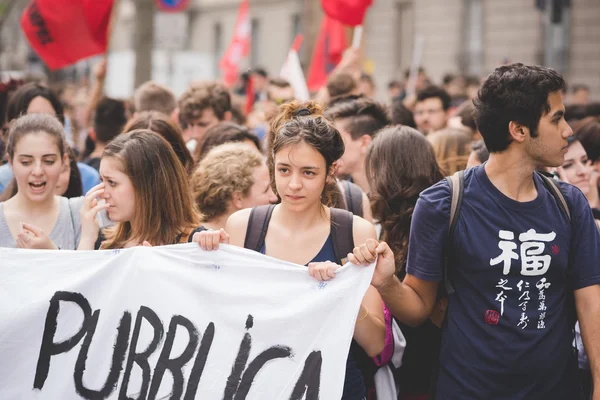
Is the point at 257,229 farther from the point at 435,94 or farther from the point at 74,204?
the point at 435,94

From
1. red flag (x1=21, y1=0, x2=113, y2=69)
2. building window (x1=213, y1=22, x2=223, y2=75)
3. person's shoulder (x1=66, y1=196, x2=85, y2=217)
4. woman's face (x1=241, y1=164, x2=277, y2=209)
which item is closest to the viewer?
person's shoulder (x1=66, y1=196, x2=85, y2=217)

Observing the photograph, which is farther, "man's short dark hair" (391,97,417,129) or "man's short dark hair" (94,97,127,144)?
"man's short dark hair" (94,97,127,144)

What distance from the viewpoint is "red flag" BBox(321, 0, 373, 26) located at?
36.4ft

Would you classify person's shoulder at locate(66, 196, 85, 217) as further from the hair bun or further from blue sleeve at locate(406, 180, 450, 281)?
blue sleeve at locate(406, 180, 450, 281)

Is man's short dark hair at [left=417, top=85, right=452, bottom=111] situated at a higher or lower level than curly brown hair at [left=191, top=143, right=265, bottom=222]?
higher

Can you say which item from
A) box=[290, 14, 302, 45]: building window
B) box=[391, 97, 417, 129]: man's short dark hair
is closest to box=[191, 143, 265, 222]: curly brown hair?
box=[391, 97, 417, 129]: man's short dark hair

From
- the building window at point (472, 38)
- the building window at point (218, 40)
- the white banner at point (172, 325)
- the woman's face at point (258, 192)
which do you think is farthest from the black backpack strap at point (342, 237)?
the building window at point (218, 40)

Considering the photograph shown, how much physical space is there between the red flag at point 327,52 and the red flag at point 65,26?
3.65m

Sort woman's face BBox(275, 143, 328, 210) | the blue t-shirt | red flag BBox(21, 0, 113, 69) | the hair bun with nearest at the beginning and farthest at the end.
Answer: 1. the blue t-shirt
2. woman's face BBox(275, 143, 328, 210)
3. the hair bun
4. red flag BBox(21, 0, 113, 69)

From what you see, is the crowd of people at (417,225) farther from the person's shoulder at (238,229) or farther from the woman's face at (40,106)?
the woman's face at (40,106)

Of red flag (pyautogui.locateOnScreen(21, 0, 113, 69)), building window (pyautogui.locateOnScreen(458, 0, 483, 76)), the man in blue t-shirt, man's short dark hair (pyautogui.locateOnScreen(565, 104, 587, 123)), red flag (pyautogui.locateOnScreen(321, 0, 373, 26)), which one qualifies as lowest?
the man in blue t-shirt

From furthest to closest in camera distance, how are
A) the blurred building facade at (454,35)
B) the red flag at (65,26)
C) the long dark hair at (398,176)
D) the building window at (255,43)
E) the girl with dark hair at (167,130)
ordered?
the building window at (255,43) → the blurred building facade at (454,35) → the red flag at (65,26) → the girl with dark hair at (167,130) → the long dark hair at (398,176)

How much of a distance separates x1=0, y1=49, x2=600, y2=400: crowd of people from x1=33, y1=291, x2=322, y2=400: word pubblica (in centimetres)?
34

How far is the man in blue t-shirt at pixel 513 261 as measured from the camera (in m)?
3.37
